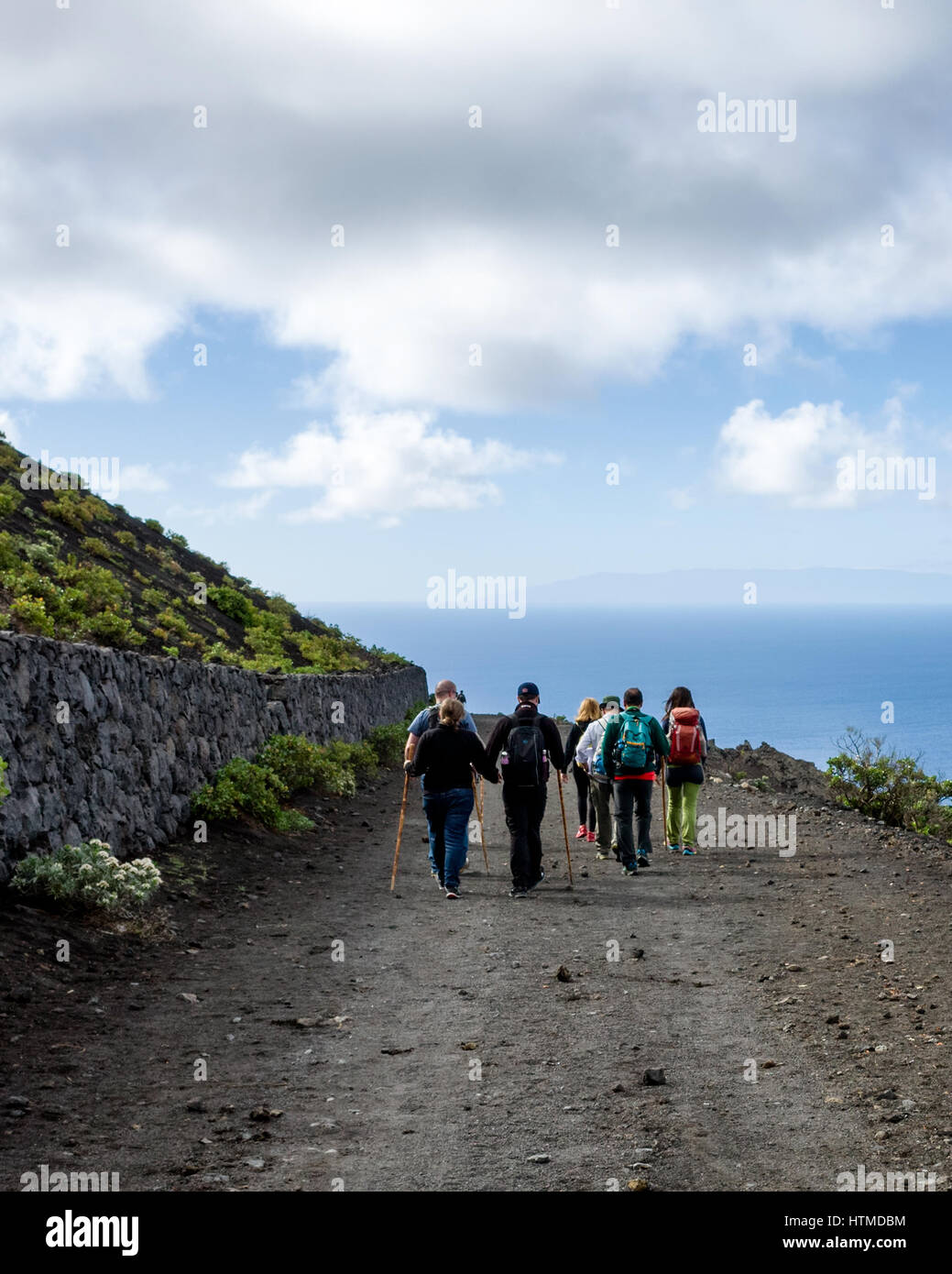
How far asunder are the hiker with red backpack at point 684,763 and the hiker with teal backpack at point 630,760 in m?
0.52

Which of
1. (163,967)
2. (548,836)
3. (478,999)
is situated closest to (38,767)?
(163,967)

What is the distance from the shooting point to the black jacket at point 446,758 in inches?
439

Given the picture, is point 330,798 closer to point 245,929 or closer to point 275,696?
point 275,696

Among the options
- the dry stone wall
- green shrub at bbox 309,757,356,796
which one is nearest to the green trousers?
the dry stone wall

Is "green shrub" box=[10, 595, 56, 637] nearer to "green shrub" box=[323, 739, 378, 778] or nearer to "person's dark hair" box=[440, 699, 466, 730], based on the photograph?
"person's dark hair" box=[440, 699, 466, 730]

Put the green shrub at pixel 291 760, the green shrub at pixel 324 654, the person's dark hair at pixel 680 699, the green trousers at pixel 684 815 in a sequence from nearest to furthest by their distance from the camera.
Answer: the person's dark hair at pixel 680 699, the green trousers at pixel 684 815, the green shrub at pixel 291 760, the green shrub at pixel 324 654

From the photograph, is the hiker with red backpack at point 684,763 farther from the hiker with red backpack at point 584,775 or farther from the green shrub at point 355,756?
the green shrub at point 355,756

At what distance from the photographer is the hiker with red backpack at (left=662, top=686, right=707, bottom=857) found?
13.7 metres

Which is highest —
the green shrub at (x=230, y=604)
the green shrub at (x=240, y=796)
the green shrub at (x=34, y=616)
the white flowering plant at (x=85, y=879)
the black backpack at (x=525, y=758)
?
the green shrub at (x=230, y=604)

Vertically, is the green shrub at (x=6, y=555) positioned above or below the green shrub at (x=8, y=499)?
below

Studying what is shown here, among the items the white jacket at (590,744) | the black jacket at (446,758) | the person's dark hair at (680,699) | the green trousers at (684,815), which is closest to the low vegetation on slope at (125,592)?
the black jacket at (446,758)

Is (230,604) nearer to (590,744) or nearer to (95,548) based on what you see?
(95,548)

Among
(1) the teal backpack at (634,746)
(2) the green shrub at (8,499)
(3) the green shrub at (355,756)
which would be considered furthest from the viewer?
(2) the green shrub at (8,499)

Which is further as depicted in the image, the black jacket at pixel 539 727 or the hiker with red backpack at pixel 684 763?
the hiker with red backpack at pixel 684 763
